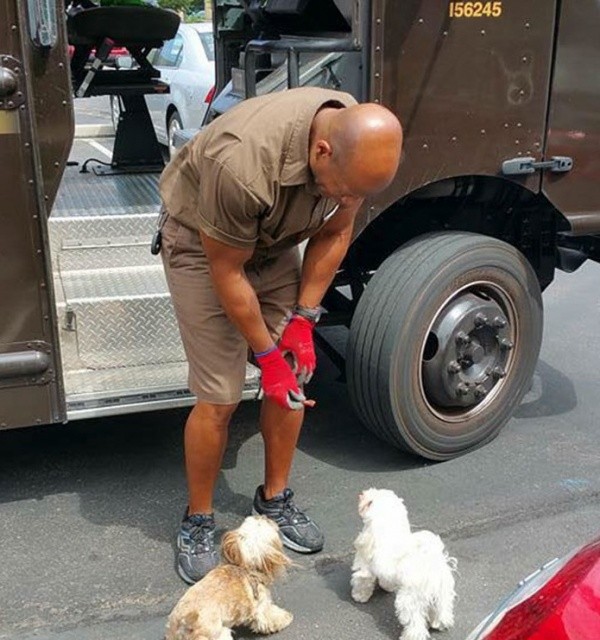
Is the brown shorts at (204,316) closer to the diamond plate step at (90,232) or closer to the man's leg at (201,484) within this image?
the man's leg at (201,484)

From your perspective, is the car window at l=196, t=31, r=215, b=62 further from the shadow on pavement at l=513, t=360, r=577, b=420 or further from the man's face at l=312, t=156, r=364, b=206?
the man's face at l=312, t=156, r=364, b=206

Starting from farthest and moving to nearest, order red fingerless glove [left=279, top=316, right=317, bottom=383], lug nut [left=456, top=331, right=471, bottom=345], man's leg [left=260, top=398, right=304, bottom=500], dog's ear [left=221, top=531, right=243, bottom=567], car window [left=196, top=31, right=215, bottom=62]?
car window [left=196, top=31, right=215, bottom=62] → lug nut [left=456, top=331, right=471, bottom=345] → man's leg [left=260, top=398, right=304, bottom=500] → red fingerless glove [left=279, top=316, right=317, bottom=383] → dog's ear [left=221, top=531, right=243, bottom=567]

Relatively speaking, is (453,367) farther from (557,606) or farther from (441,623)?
(557,606)

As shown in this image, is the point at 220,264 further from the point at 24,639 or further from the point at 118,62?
the point at 118,62

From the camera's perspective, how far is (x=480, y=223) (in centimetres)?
406

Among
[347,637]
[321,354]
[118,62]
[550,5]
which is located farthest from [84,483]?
[118,62]

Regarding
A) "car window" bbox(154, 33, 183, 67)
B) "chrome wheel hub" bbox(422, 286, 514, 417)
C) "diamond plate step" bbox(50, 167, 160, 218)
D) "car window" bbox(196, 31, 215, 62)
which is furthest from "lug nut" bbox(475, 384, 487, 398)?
"car window" bbox(154, 33, 183, 67)

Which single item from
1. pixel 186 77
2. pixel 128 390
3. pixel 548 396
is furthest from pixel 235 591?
pixel 186 77

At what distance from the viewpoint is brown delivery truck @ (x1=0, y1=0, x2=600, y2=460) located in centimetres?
300

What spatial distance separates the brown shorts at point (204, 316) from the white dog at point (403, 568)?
610mm

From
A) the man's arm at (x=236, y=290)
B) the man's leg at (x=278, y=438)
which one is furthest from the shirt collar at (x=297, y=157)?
the man's leg at (x=278, y=438)

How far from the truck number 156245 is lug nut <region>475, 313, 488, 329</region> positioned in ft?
3.94

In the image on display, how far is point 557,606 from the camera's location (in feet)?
5.55

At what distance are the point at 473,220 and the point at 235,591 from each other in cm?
213
